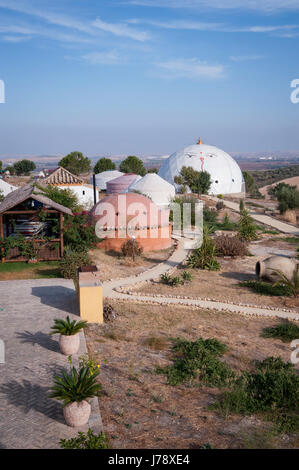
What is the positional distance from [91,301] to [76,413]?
4161mm

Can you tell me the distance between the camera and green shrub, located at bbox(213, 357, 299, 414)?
20.1 ft

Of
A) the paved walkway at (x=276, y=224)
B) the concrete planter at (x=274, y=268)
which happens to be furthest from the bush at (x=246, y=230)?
the concrete planter at (x=274, y=268)

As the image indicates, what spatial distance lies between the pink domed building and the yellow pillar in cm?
777

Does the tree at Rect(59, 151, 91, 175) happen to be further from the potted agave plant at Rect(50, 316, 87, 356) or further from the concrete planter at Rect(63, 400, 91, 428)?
the concrete planter at Rect(63, 400, 91, 428)

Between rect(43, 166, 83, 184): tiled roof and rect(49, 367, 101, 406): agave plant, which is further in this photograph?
rect(43, 166, 83, 184): tiled roof

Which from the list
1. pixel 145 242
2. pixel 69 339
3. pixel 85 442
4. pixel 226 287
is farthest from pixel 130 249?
pixel 85 442

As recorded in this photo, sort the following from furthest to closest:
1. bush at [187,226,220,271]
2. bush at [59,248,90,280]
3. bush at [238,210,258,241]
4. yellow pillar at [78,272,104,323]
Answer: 1. bush at [238,210,258,241]
2. bush at [187,226,220,271]
3. bush at [59,248,90,280]
4. yellow pillar at [78,272,104,323]

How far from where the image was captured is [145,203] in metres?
19.0

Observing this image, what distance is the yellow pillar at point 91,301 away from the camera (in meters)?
9.26

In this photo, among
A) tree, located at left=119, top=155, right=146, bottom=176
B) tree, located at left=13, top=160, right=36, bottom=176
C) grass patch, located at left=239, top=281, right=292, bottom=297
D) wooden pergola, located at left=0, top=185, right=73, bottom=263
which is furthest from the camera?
tree, located at left=13, top=160, right=36, bottom=176

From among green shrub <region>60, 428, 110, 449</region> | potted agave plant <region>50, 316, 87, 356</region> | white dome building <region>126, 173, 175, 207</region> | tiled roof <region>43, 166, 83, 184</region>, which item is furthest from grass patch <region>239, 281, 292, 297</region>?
tiled roof <region>43, 166, 83, 184</region>

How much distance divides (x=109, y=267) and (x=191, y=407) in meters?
A: 9.09

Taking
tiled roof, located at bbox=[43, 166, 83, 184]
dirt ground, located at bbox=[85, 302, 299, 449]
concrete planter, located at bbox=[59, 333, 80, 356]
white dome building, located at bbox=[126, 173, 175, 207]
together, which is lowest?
dirt ground, located at bbox=[85, 302, 299, 449]

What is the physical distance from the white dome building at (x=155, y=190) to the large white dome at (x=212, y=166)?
14560 mm
